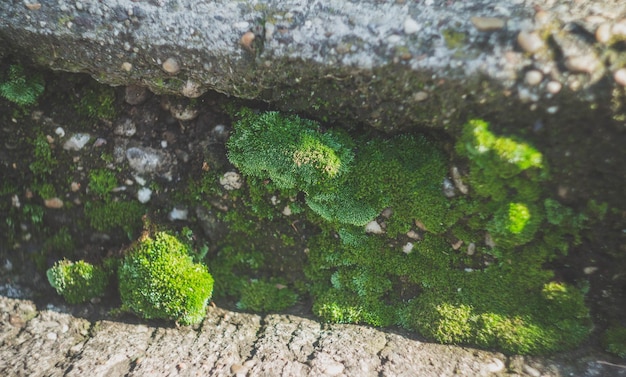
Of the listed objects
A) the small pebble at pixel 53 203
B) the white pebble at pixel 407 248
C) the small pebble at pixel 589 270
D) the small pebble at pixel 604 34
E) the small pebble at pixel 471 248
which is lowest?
the small pebble at pixel 53 203

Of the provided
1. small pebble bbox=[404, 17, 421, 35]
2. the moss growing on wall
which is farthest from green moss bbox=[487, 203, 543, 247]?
small pebble bbox=[404, 17, 421, 35]

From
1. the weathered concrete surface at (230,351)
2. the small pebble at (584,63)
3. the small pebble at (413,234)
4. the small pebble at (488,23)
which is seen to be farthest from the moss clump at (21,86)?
the small pebble at (584,63)

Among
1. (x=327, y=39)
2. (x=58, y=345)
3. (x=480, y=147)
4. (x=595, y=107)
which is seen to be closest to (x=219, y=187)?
(x=327, y=39)

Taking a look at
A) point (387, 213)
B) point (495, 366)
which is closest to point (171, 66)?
point (387, 213)

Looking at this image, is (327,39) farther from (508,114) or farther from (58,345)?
(58,345)

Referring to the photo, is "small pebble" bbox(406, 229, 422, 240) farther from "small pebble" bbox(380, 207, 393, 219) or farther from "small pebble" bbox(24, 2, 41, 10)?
"small pebble" bbox(24, 2, 41, 10)

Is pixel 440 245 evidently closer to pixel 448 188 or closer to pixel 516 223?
pixel 448 188

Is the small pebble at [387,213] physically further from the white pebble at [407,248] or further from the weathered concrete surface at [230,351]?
the weathered concrete surface at [230,351]
